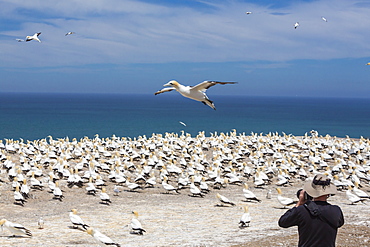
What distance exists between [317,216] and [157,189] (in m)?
14.5

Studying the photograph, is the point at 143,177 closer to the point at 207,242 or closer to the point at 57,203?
the point at 57,203

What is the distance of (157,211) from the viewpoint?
46.7ft

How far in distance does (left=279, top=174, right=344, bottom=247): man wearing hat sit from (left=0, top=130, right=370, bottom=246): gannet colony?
5.46 m

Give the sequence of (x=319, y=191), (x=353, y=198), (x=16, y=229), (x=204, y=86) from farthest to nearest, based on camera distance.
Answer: (x=353, y=198)
(x=16, y=229)
(x=204, y=86)
(x=319, y=191)

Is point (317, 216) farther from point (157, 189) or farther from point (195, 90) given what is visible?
point (157, 189)

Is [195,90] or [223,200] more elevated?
[195,90]

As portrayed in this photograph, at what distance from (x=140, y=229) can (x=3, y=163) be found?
37.6 feet

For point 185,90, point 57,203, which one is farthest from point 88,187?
point 185,90

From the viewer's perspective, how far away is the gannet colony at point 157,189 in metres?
11.3

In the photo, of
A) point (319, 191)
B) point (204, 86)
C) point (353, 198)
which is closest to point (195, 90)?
point (204, 86)

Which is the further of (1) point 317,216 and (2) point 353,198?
(2) point 353,198

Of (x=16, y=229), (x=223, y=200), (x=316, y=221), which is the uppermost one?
(x=316, y=221)

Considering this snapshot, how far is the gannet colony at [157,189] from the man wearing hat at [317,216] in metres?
5.46

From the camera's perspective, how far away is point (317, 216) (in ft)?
14.0
